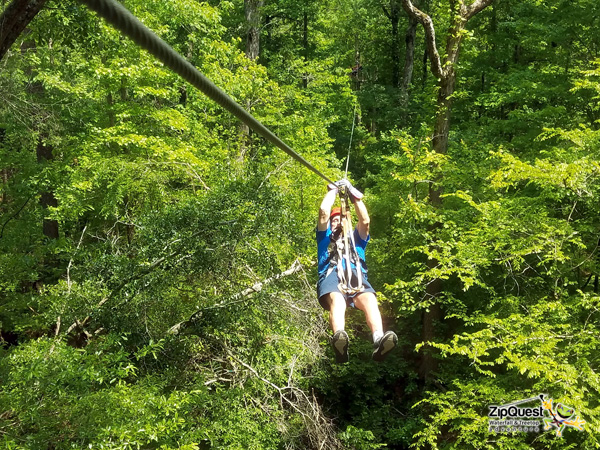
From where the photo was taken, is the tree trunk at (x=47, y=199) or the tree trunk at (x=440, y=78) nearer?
the tree trunk at (x=440, y=78)

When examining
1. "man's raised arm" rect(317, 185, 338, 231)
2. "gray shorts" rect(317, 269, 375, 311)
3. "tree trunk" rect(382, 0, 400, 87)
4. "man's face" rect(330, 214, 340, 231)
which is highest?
"tree trunk" rect(382, 0, 400, 87)

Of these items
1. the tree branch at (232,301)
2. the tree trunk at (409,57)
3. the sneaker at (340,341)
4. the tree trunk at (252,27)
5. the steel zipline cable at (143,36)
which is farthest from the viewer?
the tree trunk at (409,57)

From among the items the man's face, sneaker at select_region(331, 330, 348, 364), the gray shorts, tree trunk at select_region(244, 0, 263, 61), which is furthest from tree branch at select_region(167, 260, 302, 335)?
tree trunk at select_region(244, 0, 263, 61)

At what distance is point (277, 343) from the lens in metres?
Result: 7.55

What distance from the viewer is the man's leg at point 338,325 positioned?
4.06 metres

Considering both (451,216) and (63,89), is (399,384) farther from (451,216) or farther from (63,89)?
(63,89)

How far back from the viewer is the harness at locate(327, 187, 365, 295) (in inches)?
169

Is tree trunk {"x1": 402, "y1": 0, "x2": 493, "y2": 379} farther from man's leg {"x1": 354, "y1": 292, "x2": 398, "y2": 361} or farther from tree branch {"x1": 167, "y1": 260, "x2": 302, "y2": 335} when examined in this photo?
man's leg {"x1": 354, "y1": 292, "x2": 398, "y2": 361}

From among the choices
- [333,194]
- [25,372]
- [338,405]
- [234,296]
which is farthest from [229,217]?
[338,405]

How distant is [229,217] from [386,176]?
16.2ft

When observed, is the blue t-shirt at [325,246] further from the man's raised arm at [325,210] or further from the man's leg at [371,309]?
the man's leg at [371,309]

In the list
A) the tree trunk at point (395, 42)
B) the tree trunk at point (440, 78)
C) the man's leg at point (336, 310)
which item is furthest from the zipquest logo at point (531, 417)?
the tree trunk at point (395, 42)

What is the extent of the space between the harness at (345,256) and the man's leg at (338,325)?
0.09 meters

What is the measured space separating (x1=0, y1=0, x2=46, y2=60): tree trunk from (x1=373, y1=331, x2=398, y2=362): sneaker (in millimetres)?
3425
